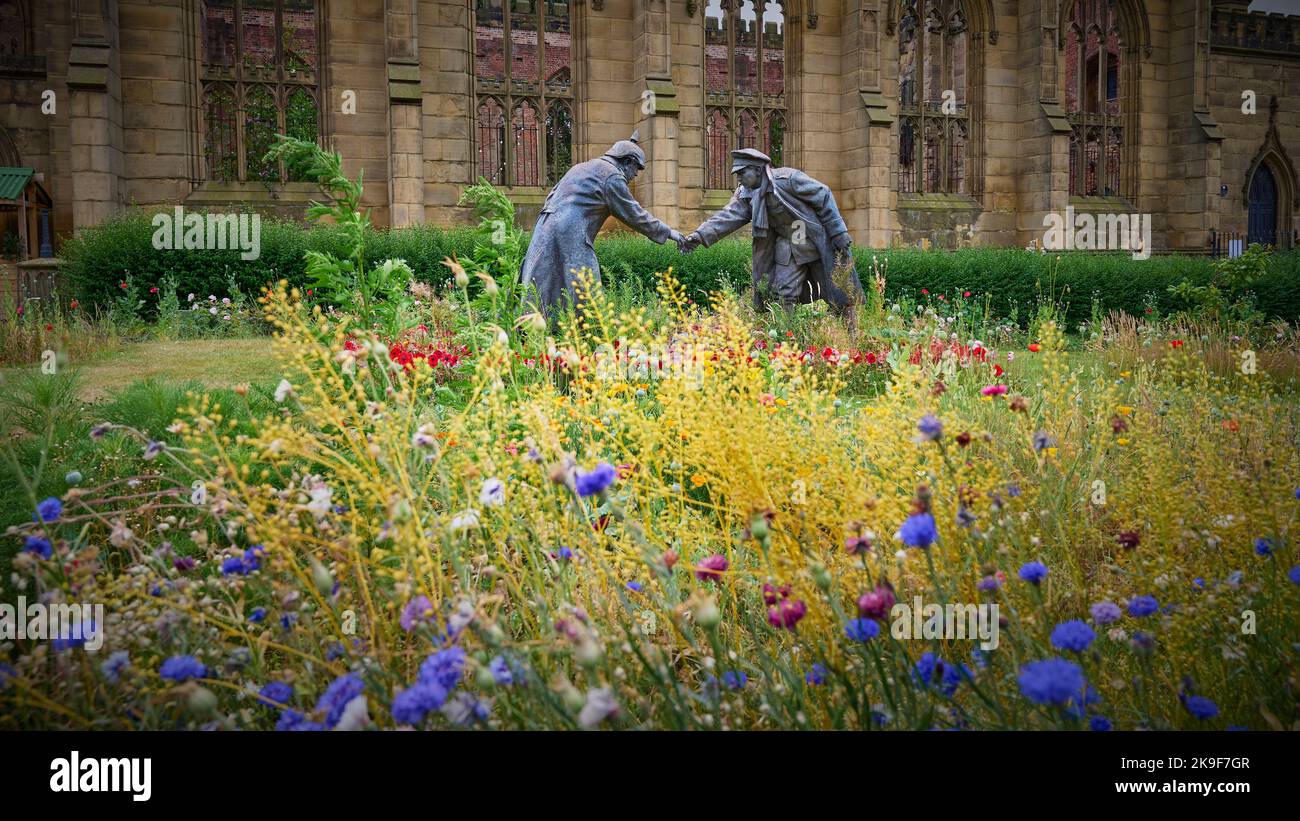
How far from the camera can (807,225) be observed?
28.4 feet

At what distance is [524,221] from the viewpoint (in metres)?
16.9

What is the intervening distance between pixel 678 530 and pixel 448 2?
15.9 m

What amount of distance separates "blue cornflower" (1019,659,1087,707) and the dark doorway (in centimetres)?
2849

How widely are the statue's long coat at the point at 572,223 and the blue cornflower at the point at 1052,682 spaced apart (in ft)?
17.7

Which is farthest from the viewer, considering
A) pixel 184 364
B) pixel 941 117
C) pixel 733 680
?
pixel 941 117

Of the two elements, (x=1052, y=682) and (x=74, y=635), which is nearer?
(x=1052, y=682)

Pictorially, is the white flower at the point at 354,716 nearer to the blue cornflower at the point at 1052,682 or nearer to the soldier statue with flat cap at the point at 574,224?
the blue cornflower at the point at 1052,682

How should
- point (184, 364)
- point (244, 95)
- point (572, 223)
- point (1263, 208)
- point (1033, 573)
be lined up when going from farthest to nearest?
point (1263, 208)
point (244, 95)
point (184, 364)
point (572, 223)
point (1033, 573)

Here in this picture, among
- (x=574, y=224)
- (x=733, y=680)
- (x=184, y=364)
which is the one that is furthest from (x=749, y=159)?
(x=733, y=680)

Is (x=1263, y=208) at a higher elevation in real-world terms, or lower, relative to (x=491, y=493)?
higher

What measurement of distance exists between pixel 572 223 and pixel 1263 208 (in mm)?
25844

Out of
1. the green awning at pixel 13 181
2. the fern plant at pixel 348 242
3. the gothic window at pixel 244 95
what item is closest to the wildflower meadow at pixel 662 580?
the fern plant at pixel 348 242

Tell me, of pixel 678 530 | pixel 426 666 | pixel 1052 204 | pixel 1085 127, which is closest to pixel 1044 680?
pixel 426 666

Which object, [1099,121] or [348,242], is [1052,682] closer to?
[348,242]
